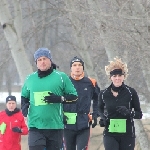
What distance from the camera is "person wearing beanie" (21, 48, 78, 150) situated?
20.7 ft

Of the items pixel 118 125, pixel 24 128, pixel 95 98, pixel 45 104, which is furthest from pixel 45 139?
pixel 24 128

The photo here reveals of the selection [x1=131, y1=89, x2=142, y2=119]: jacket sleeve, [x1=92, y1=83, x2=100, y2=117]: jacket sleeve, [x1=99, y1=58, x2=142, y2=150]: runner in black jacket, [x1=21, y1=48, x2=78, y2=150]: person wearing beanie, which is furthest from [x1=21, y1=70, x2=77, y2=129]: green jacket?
[x1=92, y1=83, x2=100, y2=117]: jacket sleeve

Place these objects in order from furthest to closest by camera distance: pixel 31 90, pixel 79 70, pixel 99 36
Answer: pixel 99 36 → pixel 79 70 → pixel 31 90

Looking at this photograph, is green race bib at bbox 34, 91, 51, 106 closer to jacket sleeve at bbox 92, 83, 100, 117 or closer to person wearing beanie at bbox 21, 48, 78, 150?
person wearing beanie at bbox 21, 48, 78, 150

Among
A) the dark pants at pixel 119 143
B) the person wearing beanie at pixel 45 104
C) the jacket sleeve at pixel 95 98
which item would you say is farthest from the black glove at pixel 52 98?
the jacket sleeve at pixel 95 98

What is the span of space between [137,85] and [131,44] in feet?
23.1

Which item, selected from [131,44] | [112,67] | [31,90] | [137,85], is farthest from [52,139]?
[137,85]

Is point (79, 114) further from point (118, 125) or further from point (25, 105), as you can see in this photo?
point (25, 105)

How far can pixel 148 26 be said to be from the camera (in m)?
10.5

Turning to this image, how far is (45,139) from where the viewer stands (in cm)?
639

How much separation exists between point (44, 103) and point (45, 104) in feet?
0.09

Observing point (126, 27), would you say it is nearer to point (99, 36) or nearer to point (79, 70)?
point (99, 36)

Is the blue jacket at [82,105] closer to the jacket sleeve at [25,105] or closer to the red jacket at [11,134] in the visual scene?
the jacket sleeve at [25,105]

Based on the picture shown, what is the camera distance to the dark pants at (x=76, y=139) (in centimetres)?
770
